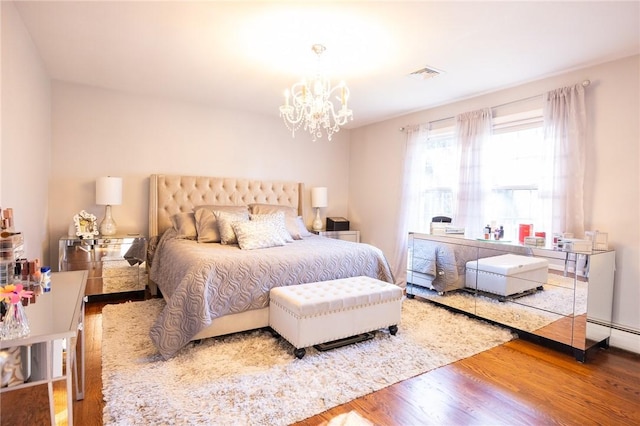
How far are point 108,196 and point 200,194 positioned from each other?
3.37ft

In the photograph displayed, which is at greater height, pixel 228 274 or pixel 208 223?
pixel 208 223

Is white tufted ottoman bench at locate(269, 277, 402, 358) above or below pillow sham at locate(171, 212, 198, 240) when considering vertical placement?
below

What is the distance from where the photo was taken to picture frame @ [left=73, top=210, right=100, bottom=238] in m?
3.67

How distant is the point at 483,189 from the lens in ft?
12.4

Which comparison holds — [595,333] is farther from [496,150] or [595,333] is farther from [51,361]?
[51,361]

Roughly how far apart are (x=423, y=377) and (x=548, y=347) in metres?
1.27

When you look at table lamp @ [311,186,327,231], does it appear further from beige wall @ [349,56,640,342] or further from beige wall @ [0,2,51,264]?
beige wall @ [0,2,51,264]

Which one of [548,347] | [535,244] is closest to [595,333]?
[548,347]

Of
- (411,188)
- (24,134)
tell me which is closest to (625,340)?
(411,188)

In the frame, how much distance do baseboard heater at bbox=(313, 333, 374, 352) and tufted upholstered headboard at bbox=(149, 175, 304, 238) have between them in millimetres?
2545

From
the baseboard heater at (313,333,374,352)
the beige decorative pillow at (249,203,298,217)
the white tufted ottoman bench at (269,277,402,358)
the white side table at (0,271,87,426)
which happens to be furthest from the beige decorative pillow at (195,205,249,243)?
the white side table at (0,271,87,426)

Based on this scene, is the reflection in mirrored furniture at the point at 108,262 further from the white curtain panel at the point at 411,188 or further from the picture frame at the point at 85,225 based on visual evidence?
the white curtain panel at the point at 411,188

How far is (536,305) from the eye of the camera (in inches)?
114

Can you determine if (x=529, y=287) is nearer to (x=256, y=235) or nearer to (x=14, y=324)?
(x=256, y=235)
